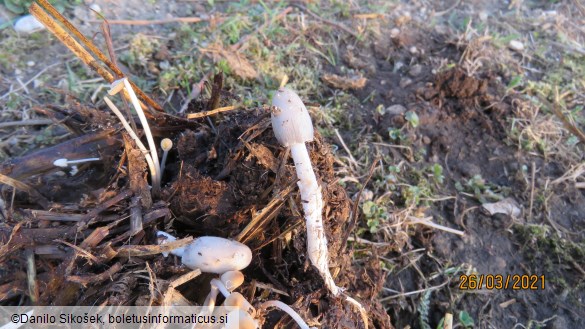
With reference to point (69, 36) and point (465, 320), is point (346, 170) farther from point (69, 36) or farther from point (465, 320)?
point (69, 36)

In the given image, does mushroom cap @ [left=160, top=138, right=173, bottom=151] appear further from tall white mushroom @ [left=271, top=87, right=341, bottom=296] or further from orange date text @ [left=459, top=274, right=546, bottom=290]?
orange date text @ [left=459, top=274, right=546, bottom=290]

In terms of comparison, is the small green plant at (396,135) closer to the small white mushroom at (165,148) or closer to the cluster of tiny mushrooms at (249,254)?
the cluster of tiny mushrooms at (249,254)

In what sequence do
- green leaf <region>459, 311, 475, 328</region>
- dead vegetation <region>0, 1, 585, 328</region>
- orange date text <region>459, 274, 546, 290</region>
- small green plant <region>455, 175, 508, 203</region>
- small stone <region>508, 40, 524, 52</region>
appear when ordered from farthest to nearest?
1. small stone <region>508, 40, 524, 52</region>
2. small green plant <region>455, 175, 508, 203</region>
3. orange date text <region>459, 274, 546, 290</region>
4. green leaf <region>459, 311, 475, 328</region>
5. dead vegetation <region>0, 1, 585, 328</region>

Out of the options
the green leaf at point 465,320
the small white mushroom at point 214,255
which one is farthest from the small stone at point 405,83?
the small white mushroom at point 214,255

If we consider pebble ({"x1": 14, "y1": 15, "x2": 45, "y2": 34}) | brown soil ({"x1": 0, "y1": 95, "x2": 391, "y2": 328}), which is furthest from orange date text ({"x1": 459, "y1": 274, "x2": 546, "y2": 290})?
pebble ({"x1": 14, "y1": 15, "x2": 45, "y2": 34})

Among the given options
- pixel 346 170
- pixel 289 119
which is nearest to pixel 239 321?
pixel 289 119

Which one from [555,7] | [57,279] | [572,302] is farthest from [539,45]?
[57,279]
